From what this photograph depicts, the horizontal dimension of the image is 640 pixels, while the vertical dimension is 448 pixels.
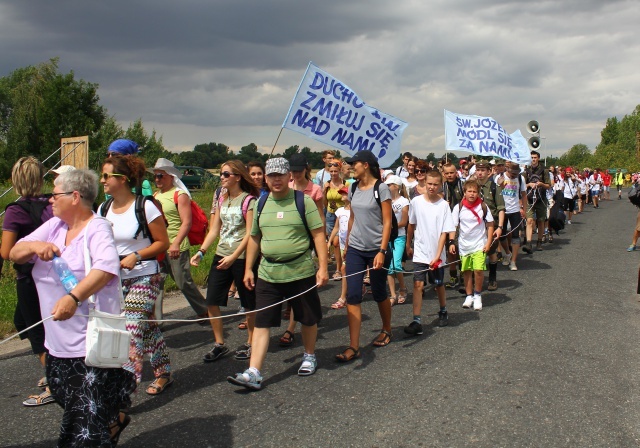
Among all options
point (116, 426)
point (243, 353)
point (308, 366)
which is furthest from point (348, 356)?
point (116, 426)

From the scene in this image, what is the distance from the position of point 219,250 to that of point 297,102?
3.03 meters

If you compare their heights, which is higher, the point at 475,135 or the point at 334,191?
the point at 475,135

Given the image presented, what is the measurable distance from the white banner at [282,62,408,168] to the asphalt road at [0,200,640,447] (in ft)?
8.18

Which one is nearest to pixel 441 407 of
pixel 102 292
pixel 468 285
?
pixel 102 292

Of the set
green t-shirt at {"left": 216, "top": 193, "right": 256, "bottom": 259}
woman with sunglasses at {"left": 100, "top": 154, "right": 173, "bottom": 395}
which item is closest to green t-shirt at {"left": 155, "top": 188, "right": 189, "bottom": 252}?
green t-shirt at {"left": 216, "top": 193, "right": 256, "bottom": 259}

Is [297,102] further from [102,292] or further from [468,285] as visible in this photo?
[102,292]

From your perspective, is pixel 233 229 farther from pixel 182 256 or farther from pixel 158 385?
pixel 158 385

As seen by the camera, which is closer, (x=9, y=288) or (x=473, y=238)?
(x=473, y=238)

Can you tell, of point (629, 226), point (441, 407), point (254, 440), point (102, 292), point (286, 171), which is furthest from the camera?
point (629, 226)

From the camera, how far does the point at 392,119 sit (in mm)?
9336

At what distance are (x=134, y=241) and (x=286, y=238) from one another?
1.19 m

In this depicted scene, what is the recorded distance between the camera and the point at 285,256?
5012 mm

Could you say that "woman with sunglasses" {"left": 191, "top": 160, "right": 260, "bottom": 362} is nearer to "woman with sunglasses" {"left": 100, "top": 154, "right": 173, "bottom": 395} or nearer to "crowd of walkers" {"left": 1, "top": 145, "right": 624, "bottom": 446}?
"crowd of walkers" {"left": 1, "top": 145, "right": 624, "bottom": 446}

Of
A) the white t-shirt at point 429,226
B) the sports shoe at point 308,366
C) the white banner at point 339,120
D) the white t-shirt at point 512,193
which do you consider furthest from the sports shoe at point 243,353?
the white t-shirt at point 512,193
